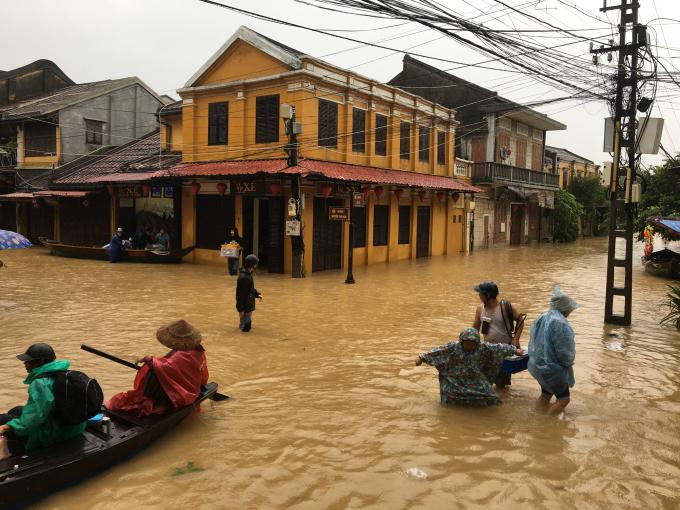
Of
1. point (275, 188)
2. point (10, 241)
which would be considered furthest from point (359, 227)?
point (10, 241)

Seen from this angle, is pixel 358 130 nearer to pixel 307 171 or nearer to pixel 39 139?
pixel 307 171

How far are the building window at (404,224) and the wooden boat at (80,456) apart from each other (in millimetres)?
20524

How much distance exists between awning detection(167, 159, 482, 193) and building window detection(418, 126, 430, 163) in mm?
2438

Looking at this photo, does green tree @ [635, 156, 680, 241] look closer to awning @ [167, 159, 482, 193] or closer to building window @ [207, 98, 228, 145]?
awning @ [167, 159, 482, 193]

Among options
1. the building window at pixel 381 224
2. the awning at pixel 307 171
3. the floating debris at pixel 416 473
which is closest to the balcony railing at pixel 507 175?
the awning at pixel 307 171

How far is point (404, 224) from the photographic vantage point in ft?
85.7

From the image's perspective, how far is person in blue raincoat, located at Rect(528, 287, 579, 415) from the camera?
6309 millimetres

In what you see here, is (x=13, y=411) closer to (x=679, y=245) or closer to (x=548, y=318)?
(x=548, y=318)

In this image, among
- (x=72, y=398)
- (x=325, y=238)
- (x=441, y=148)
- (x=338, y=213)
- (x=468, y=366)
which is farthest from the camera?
(x=441, y=148)

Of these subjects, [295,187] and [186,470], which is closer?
[186,470]

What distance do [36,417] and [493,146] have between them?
31278 mm

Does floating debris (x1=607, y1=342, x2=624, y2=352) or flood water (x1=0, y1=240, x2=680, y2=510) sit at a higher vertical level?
floating debris (x1=607, y1=342, x2=624, y2=352)

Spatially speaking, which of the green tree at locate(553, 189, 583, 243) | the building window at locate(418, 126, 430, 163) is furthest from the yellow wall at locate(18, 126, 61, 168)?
the green tree at locate(553, 189, 583, 243)

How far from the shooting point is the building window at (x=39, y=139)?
1126 inches
